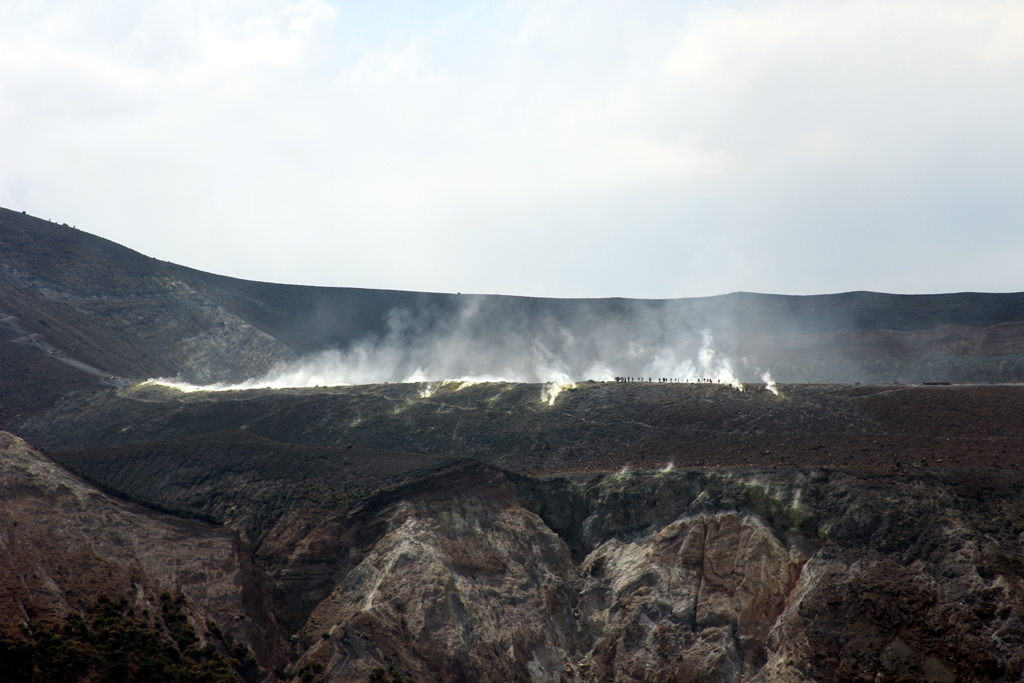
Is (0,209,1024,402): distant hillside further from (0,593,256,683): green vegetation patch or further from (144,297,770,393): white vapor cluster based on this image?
(0,593,256,683): green vegetation patch

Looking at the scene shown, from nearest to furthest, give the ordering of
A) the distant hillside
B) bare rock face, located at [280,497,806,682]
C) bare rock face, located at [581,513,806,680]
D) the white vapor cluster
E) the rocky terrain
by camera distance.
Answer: the rocky terrain → bare rock face, located at [280,497,806,682] → bare rock face, located at [581,513,806,680] → the distant hillside → the white vapor cluster

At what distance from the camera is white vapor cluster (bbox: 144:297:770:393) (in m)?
72.5

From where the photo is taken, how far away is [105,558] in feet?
91.9

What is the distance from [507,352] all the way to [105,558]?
53132 millimetres

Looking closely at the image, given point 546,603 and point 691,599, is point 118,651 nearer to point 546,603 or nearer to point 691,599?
point 546,603

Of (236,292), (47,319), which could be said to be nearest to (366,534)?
(47,319)

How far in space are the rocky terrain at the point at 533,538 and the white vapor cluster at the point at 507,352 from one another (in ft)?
80.3

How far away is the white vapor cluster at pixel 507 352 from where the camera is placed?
72500 mm

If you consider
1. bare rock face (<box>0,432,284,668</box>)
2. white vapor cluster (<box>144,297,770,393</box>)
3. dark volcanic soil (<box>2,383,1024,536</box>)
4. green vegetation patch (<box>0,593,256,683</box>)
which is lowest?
green vegetation patch (<box>0,593,256,683</box>)

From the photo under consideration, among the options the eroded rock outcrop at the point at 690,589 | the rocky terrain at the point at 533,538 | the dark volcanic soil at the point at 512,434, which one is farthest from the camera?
the dark volcanic soil at the point at 512,434

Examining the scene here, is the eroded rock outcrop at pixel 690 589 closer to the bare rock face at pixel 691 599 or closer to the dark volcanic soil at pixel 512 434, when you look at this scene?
the bare rock face at pixel 691 599

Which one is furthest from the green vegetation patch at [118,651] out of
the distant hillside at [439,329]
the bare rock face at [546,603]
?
the distant hillside at [439,329]

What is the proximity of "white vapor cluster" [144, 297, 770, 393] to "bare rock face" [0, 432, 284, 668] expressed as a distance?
39.1 m

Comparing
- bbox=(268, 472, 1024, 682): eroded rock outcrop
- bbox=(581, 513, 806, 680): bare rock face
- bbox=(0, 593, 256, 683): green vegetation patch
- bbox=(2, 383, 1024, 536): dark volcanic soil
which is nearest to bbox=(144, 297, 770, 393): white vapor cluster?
bbox=(2, 383, 1024, 536): dark volcanic soil
